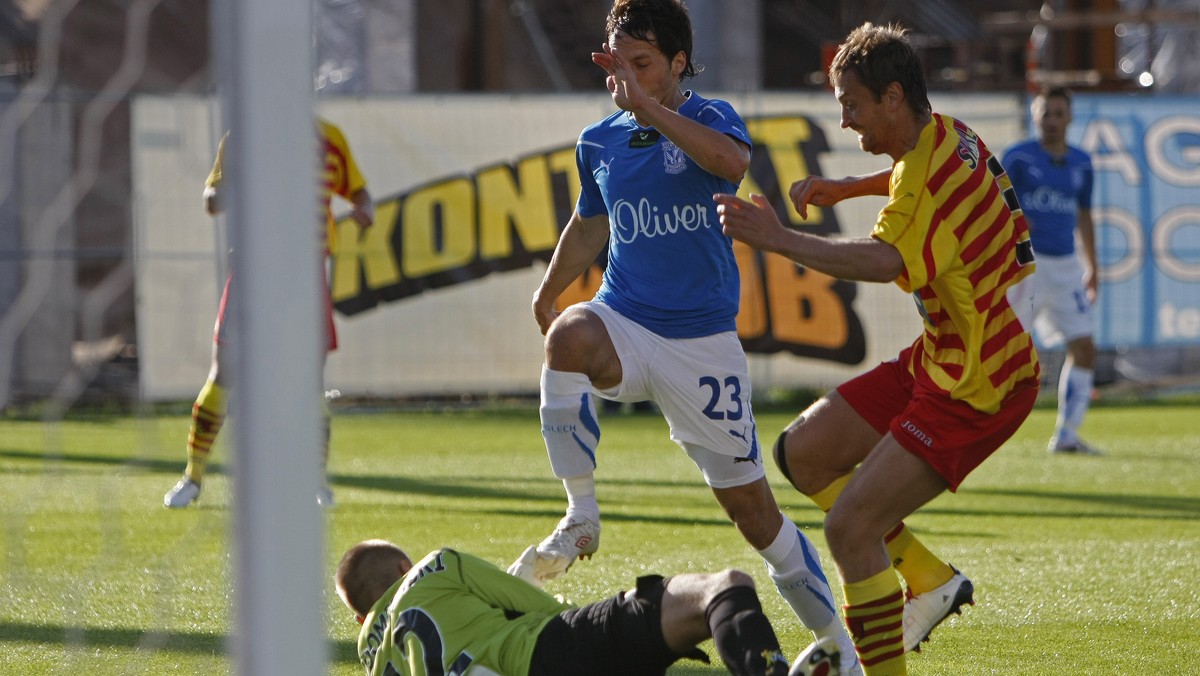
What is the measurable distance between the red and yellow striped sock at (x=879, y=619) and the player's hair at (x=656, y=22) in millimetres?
1572

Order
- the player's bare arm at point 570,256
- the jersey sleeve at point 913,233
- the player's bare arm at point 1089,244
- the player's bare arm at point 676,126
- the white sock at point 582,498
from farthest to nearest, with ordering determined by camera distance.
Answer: the player's bare arm at point 1089,244, the player's bare arm at point 570,256, the white sock at point 582,498, the player's bare arm at point 676,126, the jersey sleeve at point 913,233

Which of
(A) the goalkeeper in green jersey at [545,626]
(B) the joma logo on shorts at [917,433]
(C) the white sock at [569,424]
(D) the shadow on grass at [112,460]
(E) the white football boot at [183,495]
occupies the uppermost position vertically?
(B) the joma logo on shorts at [917,433]

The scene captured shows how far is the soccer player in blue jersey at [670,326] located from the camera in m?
3.88

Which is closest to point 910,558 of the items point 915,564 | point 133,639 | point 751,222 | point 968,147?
Answer: point 915,564

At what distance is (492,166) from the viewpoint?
1308 centimetres

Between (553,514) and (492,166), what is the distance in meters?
6.48

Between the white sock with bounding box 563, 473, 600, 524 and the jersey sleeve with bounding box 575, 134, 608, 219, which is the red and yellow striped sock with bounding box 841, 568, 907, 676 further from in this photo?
the jersey sleeve with bounding box 575, 134, 608, 219

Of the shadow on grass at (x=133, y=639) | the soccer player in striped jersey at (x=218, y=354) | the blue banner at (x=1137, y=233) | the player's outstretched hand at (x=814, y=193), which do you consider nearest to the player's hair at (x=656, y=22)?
the player's outstretched hand at (x=814, y=193)

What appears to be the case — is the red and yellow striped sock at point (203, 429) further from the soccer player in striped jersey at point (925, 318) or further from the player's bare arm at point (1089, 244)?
the player's bare arm at point (1089, 244)

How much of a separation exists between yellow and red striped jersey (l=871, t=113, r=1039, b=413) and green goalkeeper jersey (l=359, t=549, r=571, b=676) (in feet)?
3.84

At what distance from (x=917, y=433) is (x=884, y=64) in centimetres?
92

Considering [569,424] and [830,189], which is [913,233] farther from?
[569,424]

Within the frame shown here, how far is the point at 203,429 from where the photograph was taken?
22.5 feet

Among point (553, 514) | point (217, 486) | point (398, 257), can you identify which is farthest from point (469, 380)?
point (553, 514)
